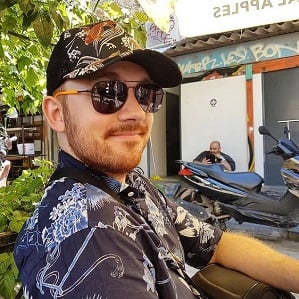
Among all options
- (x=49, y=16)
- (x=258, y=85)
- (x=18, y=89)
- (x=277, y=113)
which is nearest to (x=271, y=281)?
(x=49, y=16)

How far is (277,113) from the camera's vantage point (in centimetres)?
618

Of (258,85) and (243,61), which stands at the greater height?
(243,61)

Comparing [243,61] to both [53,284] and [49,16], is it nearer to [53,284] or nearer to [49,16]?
[49,16]

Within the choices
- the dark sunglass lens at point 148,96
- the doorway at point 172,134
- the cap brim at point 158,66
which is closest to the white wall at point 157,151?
the doorway at point 172,134

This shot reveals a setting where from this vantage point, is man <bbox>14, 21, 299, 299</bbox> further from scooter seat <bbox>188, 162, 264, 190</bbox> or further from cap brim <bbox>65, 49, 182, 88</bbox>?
scooter seat <bbox>188, 162, 264, 190</bbox>

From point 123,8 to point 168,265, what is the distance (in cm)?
142

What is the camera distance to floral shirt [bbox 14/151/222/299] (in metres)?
0.75

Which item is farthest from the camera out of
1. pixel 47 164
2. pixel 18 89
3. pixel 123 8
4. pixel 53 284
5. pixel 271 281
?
pixel 18 89

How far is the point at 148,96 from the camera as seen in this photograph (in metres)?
1.11

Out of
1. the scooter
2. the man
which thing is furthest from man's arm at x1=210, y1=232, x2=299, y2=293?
the scooter

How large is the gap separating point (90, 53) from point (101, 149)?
241 millimetres

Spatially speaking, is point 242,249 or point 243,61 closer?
point 242,249

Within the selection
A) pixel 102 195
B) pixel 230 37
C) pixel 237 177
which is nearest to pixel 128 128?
pixel 102 195

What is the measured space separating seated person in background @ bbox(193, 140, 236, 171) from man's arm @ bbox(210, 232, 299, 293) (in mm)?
4310
